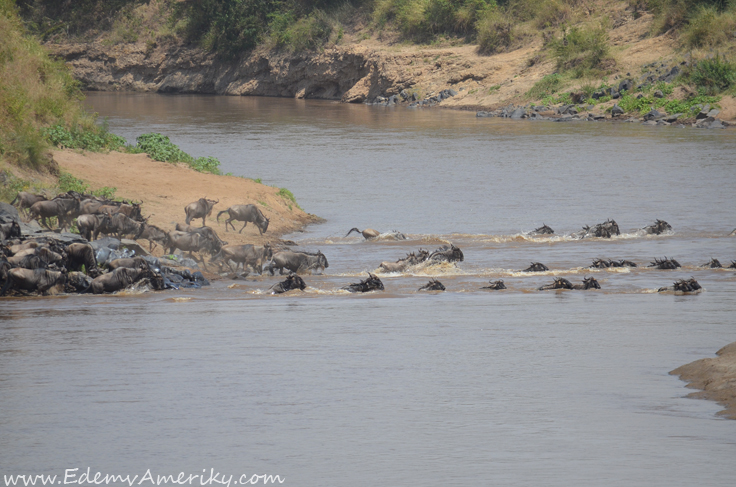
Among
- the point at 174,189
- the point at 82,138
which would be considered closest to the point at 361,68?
the point at 82,138

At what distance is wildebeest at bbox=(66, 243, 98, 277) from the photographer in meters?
11.6

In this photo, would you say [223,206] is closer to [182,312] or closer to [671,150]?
[182,312]

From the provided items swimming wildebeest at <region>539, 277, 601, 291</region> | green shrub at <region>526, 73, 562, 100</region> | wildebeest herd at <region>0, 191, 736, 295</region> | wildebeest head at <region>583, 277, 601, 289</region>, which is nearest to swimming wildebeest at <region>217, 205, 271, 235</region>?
wildebeest herd at <region>0, 191, 736, 295</region>

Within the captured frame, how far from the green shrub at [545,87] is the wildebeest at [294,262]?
1323 inches

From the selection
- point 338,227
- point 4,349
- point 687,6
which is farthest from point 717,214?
point 687,6

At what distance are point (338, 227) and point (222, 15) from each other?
5037 cm

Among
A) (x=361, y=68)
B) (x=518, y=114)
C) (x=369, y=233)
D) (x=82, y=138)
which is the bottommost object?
(x=369, y=233)

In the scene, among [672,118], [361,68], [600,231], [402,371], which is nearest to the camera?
[402,371]

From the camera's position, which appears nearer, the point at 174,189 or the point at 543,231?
the point at 543,231

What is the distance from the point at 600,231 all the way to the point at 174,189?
8.54m

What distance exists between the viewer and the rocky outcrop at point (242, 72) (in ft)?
182

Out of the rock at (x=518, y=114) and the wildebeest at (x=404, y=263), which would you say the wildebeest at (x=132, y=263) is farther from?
the rock at (x=518, y=114)

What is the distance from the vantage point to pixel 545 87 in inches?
1773

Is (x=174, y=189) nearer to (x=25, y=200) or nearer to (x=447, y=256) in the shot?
(x=25, y=200)
